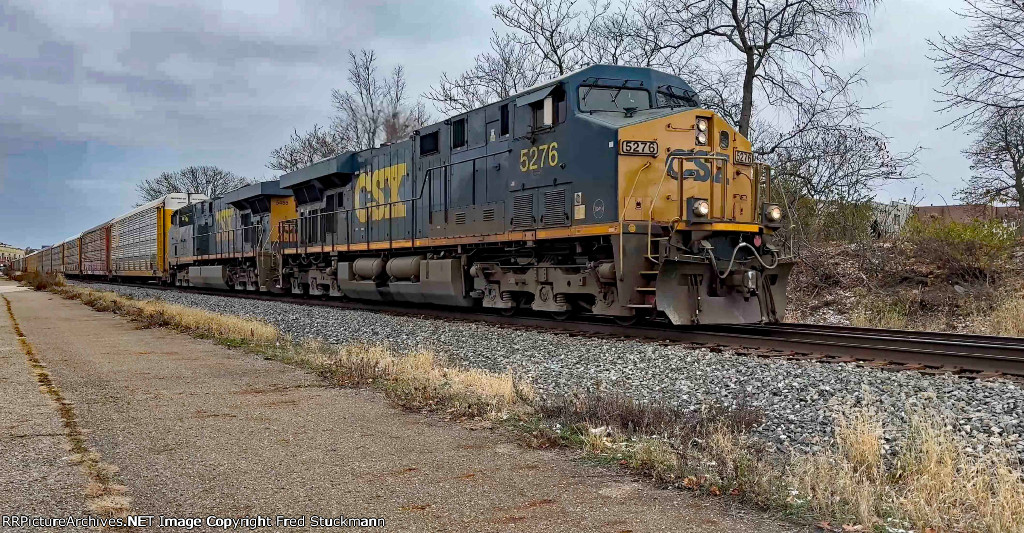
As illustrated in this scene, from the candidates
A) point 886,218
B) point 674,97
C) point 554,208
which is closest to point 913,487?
point 554,208

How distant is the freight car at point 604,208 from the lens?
9.98m

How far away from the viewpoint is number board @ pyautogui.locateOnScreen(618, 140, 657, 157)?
32.8ft

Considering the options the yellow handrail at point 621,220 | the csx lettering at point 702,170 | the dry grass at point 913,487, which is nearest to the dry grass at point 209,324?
the yellow handrail at point 621,220

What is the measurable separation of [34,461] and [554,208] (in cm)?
799

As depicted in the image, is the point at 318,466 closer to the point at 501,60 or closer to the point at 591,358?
the point at 591,358

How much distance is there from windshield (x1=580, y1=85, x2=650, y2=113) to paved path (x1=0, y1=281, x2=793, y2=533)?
6021 mm

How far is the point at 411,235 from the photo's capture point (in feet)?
50.5

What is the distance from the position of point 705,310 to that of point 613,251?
142 cm

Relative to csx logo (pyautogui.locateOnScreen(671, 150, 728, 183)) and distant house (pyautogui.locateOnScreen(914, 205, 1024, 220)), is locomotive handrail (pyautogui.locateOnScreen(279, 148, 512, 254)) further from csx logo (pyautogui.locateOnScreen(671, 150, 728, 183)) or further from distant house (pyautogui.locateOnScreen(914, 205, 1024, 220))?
distant house (pyautogui.locateOnScreen(914, 205, 1024, 220))

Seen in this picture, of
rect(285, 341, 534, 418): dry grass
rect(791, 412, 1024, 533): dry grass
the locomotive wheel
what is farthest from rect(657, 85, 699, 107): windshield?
rect(791, 412, 1024, 533): dry grass

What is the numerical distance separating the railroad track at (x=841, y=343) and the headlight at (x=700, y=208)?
61.5 inches

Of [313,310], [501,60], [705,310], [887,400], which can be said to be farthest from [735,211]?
[501,60]

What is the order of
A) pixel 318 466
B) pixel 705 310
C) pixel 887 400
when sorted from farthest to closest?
pixel 705 310 < pixel 887 400 < pixel 318 466

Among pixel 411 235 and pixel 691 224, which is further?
pixel 411 235
